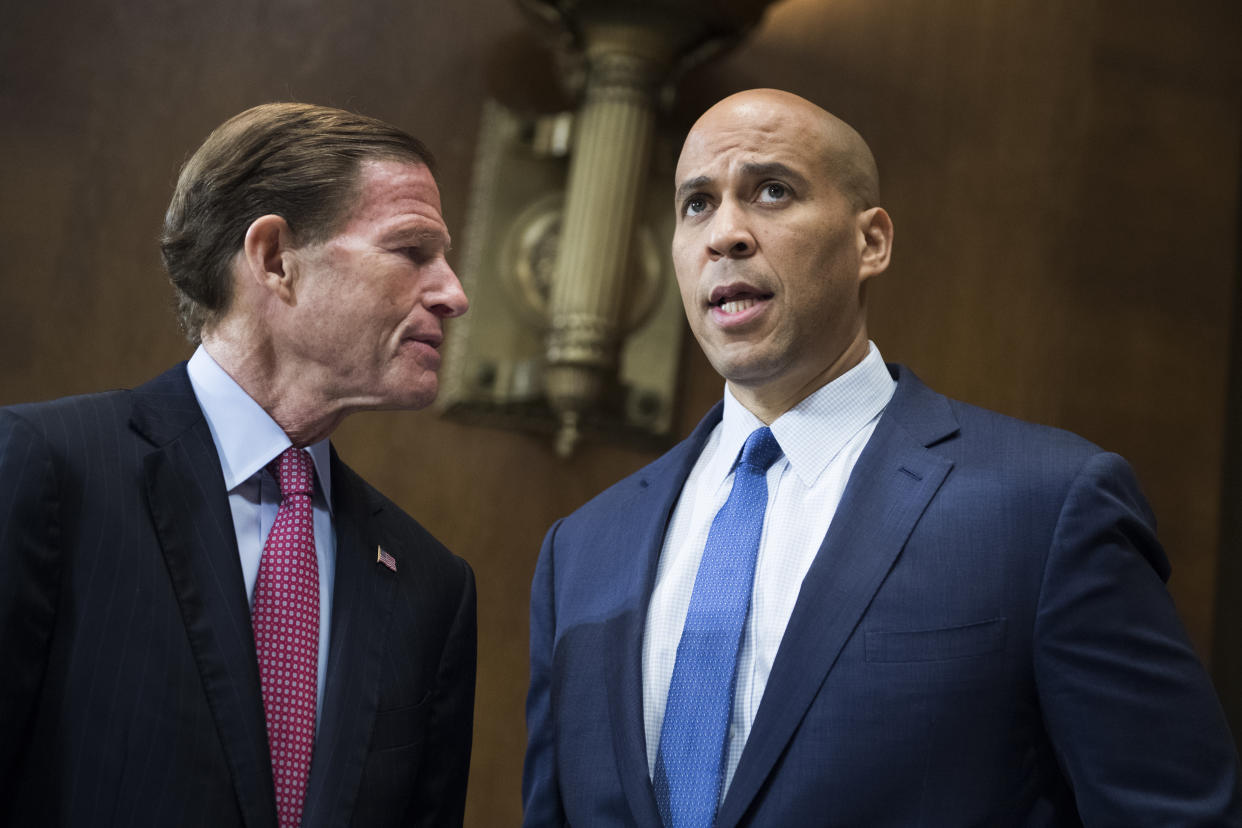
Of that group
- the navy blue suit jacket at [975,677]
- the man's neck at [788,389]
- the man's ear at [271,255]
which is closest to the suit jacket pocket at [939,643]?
the navy blue suit jacket at [975,677]

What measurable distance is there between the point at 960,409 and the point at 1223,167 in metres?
2.04

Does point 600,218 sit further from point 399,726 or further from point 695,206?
point 399,726

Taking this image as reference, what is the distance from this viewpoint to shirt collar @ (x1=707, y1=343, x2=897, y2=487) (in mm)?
1823

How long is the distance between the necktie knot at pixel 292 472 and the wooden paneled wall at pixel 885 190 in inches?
48.9

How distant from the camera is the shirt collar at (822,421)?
1.82m

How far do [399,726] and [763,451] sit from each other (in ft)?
1.97

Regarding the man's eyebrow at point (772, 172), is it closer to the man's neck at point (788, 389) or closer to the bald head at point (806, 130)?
the bald head at point (806, 130)

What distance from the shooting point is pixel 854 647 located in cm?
159

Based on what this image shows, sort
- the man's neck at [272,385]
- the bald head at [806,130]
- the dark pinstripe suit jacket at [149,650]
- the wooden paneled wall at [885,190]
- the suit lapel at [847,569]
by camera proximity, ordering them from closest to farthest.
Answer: the dark pinstripe suit jacket at [149,650], the suit lapel at [847,569], the man's neck at [272,385], the bald head at [806,130], the wooden paneled wall at [885,190]

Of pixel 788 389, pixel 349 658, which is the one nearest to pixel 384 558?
pixel 349 658

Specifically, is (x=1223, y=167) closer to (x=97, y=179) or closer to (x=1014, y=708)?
(x=1014, y=708)

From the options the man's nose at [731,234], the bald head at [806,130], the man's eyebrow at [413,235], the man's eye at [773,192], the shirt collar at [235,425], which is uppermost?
the bald head at [806,130]

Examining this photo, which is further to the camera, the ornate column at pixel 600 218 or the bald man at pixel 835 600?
the ornate column at pixel 600 218

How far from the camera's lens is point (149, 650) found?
1.53 metres
